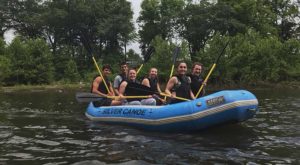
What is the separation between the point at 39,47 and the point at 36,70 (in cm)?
353

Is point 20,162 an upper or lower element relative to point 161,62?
A: lower

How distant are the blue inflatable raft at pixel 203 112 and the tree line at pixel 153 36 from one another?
29.8m

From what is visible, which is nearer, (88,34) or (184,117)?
(184,117)

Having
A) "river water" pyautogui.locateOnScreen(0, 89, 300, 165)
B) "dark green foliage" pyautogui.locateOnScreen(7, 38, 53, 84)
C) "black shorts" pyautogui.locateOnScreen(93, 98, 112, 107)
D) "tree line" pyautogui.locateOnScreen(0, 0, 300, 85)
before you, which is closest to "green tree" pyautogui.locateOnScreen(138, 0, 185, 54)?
"tree line" pyautogui.locateOnScreen(0, 0, 300, 85)

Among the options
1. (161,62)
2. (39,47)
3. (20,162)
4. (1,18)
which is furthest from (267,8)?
(20,162)

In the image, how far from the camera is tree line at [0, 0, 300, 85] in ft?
132

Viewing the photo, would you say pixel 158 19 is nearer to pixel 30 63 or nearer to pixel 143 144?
pixel 30 63

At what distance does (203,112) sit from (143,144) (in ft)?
5.47

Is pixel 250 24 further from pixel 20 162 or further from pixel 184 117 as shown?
pixel 20 162

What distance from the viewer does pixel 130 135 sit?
1006 centimetres

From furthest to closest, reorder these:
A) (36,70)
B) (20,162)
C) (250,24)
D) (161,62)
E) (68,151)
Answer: (250,24)
(161,62)
(36,70)
(68,151)
(20,162)

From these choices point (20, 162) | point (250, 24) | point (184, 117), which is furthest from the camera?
point (250, 24)

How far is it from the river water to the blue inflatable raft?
10.5 inches

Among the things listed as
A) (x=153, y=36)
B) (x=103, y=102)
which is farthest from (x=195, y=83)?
(x=153, y=36)
